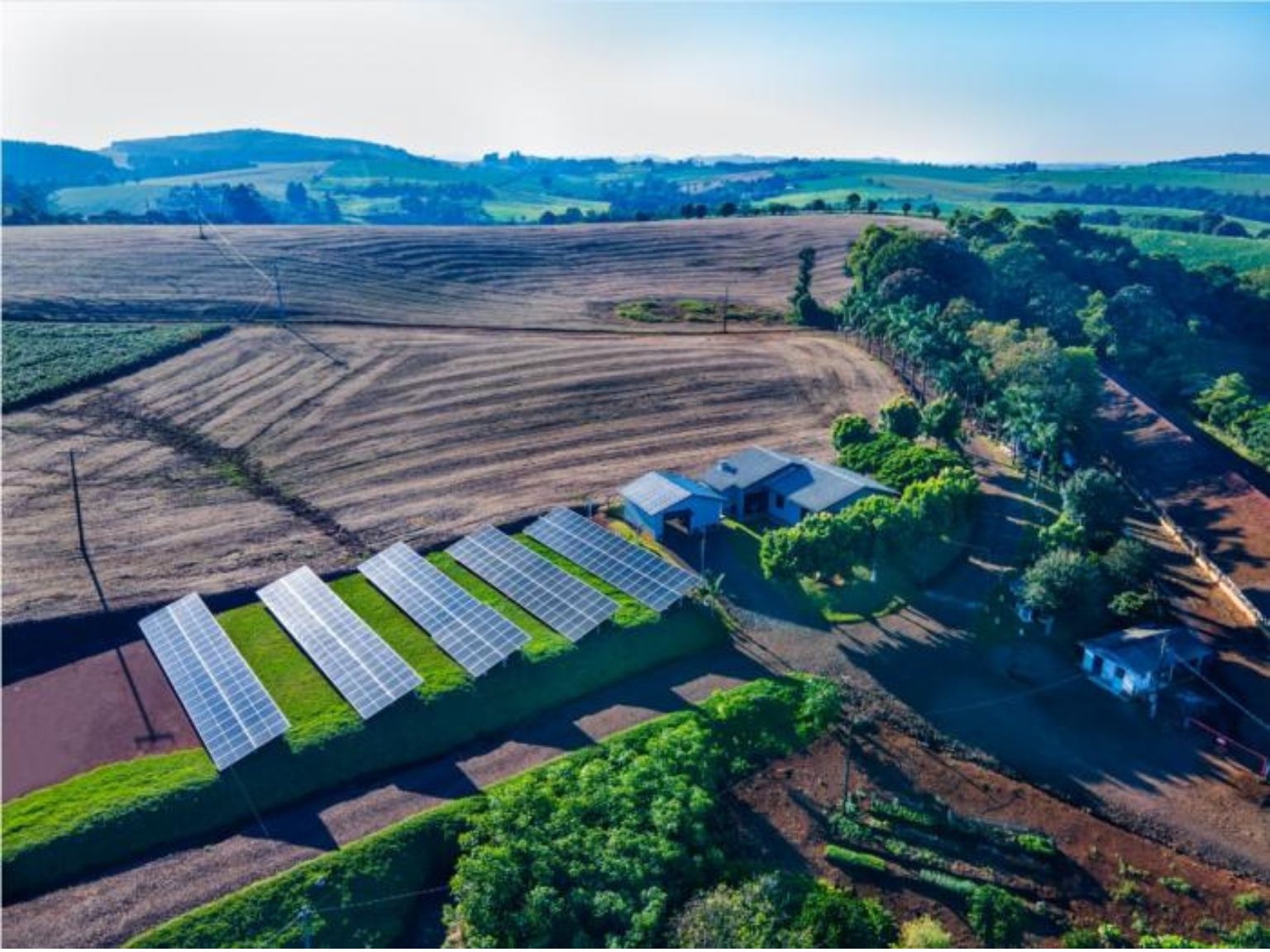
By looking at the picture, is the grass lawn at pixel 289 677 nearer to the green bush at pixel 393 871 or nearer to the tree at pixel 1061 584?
the green bush at pixel 393 871

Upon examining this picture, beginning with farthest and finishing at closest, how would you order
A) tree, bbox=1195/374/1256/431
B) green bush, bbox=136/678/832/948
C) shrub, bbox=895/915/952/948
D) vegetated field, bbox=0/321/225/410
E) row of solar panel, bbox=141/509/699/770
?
vegetated field, bbox=0/321/225/410
tree, bbox=1195/374/1256/431
row of solar panel, bbox=141/509/699/770
green bush, bbox=136/678/832/948
shrub, bbox=895/915/952/948

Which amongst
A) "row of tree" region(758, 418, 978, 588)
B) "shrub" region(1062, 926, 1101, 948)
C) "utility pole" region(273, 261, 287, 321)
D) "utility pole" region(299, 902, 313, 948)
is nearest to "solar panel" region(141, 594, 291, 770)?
"utility pole" region(299, 902, 313, 948)

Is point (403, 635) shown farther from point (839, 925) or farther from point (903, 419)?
point (903, 419)

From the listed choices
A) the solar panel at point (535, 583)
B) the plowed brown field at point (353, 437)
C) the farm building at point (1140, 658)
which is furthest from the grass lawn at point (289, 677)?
the farm building at point (1140, 658)

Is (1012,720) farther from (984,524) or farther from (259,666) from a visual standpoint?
(259,666)

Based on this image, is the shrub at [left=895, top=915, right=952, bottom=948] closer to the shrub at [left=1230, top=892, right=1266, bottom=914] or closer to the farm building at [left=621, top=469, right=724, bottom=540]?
the shrub at [left=1230, top=892, right=1266, bottom=914]

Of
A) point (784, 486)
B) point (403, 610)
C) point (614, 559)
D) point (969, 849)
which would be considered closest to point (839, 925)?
point (969, 849)
